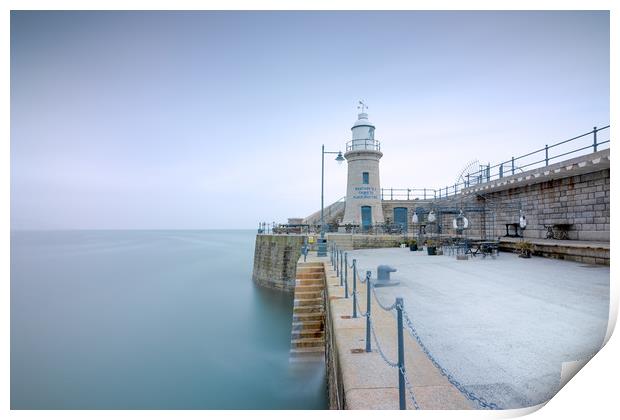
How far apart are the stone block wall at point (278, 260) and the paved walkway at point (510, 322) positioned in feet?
38.6

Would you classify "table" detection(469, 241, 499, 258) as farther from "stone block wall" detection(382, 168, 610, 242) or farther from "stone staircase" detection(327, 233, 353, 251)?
"stone staircase" detection(327, 233, 353, 251)

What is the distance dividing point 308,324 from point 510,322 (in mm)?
5710

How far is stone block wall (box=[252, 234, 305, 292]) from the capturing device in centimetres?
2027

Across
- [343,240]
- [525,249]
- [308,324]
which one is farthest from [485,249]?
[308,324]

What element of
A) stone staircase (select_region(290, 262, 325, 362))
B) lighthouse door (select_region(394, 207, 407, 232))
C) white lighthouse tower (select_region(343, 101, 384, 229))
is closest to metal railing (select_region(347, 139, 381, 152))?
white lighthouse tower (select_region(343, 101, 384, 229))

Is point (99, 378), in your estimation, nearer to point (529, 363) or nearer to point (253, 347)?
point (253, 347)

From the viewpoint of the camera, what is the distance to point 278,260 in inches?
837

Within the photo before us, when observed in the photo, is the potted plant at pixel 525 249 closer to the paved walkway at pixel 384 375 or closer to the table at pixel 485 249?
the table at pixel 485 249

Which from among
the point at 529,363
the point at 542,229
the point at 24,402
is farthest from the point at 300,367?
the point at 542,229

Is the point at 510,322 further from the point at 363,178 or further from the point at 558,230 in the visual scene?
the point at 363,178

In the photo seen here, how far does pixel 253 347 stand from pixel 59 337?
9542 millimetres

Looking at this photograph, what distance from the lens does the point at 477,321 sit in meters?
4.89

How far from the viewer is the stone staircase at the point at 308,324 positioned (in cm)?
897

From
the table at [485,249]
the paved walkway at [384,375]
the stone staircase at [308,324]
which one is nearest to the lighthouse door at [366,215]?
the table at [485,249]
